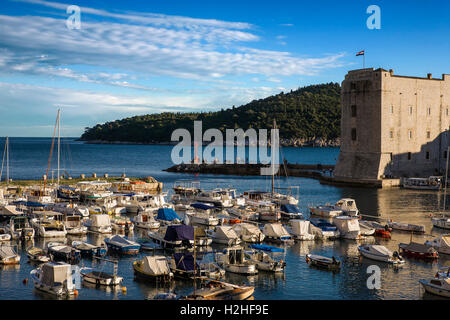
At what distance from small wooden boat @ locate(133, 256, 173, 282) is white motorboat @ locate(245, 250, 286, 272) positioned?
4.98m

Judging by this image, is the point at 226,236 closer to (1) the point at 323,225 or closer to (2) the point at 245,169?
(1) the point at 323,225

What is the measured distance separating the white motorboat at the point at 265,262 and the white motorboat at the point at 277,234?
5.81m

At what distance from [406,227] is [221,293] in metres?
20.8

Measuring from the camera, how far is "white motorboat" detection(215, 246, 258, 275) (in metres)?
26.0

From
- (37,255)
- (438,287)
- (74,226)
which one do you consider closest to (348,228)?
(438,287)

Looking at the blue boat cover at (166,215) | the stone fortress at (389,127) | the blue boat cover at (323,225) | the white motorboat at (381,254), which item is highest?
the stone fortress at (389,127)

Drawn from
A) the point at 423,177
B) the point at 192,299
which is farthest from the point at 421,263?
the point at 423,177

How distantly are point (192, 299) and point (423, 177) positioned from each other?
184 ft

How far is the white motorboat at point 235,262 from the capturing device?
26.0 metres

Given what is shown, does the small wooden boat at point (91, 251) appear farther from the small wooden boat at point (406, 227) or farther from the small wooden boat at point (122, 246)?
the small wooden boat at point (406, 227)

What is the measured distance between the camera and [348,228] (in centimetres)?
3475

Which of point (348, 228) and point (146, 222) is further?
point (146, 222)

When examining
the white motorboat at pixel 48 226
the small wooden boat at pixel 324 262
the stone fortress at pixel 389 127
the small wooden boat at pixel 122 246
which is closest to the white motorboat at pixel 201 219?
the small wooden boat at pixel 122 246

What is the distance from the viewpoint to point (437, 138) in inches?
2768
